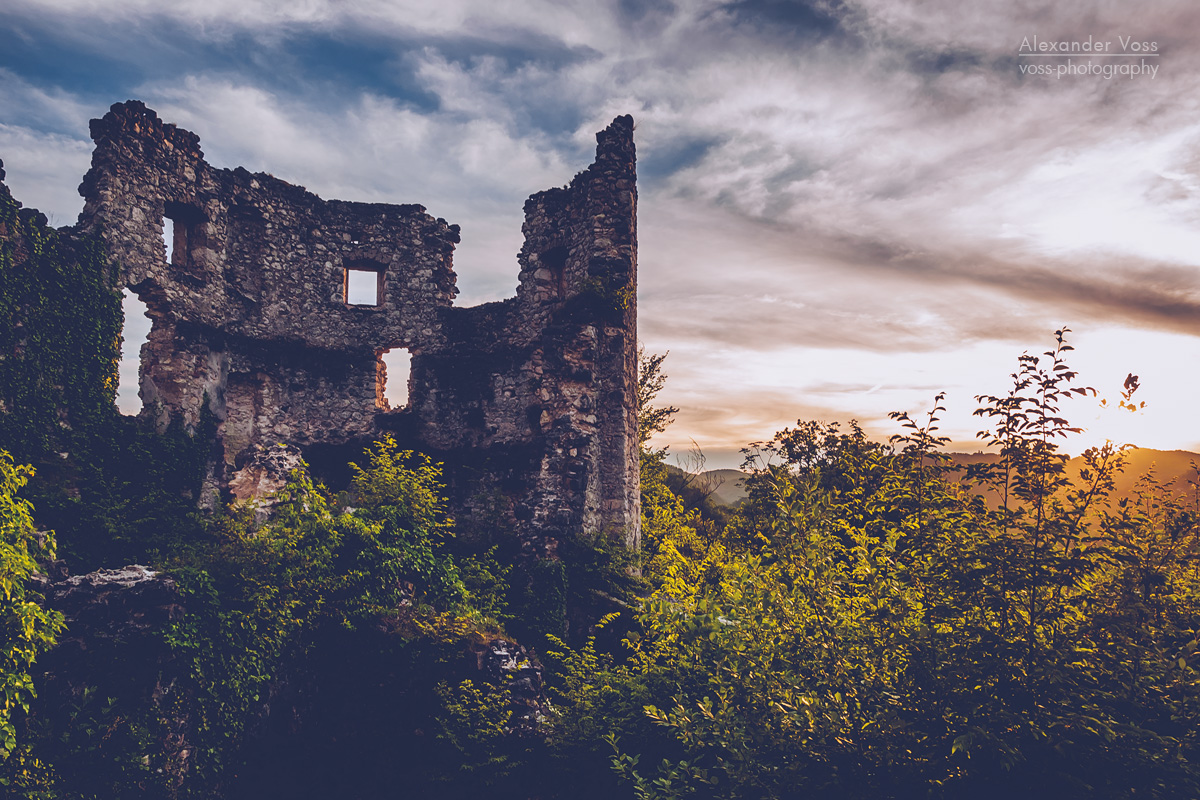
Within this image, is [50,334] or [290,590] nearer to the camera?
[290,590]

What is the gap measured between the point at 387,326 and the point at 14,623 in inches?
499

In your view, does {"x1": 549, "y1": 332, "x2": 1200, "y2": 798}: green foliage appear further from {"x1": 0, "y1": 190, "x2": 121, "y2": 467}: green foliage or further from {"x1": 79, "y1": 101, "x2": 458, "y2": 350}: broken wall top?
{"x1": 79, "y1": 101, "x2": 458, "y2": 350}: broken wall top

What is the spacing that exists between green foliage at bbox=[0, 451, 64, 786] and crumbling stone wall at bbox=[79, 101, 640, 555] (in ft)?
24.4

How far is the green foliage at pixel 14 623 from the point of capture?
6500 millimetres

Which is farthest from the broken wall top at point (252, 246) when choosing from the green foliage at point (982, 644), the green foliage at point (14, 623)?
the green foliage at point (982, 644)

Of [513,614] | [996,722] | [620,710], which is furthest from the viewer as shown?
[513,614]


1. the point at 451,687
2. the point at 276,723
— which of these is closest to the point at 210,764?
the point at 276,723

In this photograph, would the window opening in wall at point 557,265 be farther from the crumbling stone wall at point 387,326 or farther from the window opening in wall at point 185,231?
the window opening in wall at point 185,231

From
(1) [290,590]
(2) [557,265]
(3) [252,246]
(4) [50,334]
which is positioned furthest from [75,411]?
(2) [557,265]

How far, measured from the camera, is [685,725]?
6344mm

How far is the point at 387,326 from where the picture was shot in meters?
18.8

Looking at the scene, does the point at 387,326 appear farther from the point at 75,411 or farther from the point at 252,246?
the point at 75,411

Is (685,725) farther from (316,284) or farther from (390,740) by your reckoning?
(316,284)

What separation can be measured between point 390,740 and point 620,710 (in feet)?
12.9
